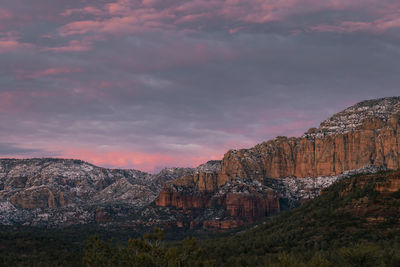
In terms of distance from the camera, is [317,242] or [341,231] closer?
[317,242]

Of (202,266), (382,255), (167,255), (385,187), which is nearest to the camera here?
(167,255)

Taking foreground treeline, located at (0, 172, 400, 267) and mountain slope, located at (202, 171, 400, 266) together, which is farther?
mountain slope, located at (202, 171, 400, 266)

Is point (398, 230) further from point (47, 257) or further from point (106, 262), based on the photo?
point (47, 257)

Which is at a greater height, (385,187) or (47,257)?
(385,187)

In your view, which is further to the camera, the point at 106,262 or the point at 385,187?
the point at 385,187

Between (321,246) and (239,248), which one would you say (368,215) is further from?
(239,248)

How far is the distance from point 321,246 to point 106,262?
71.3 m

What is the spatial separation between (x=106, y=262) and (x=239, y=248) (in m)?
58.4

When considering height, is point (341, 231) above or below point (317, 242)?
above

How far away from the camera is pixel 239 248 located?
182 meters

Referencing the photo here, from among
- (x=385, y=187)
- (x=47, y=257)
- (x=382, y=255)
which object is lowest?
(x=47, y=257)

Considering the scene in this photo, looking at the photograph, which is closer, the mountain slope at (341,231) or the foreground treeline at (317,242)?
the foreground treeline at (317,242)

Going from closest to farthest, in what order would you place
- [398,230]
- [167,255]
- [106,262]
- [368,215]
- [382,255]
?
[167,255] → [382,255] → [106,262] → [398,230] → [368,215]

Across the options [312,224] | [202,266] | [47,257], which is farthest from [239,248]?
[202,266]
